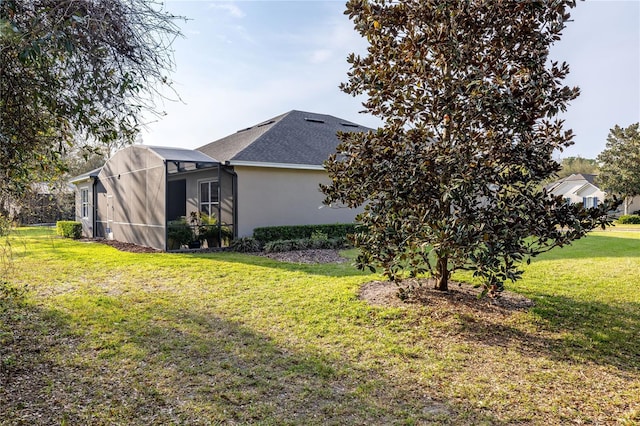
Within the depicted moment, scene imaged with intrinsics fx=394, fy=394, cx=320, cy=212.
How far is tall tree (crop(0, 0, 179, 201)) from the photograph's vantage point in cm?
296

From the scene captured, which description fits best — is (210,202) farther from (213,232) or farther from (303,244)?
(303,244)

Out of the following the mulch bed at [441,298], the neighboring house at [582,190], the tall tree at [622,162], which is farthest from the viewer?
the neighboring house at [582,190]

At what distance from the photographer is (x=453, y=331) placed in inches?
195

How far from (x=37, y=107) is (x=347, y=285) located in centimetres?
526

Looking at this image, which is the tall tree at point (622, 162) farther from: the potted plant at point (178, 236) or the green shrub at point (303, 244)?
the potted plant at point (178, 236)

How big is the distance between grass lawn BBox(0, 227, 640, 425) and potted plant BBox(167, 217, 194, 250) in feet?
16.7

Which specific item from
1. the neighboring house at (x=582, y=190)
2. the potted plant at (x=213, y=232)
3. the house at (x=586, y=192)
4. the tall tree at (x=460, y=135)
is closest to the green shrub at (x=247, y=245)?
the potted plant at (x=213, y=232)

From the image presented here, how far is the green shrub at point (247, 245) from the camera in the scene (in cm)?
1228

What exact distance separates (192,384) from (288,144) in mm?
12192

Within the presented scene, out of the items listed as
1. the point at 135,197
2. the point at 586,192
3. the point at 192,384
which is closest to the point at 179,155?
the point at 135,197

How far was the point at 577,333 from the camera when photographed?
192 inches


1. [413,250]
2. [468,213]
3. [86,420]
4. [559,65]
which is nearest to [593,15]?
[559,65]

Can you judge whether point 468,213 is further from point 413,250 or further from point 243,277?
point 243,277

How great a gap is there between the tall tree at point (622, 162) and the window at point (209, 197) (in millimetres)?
30975
